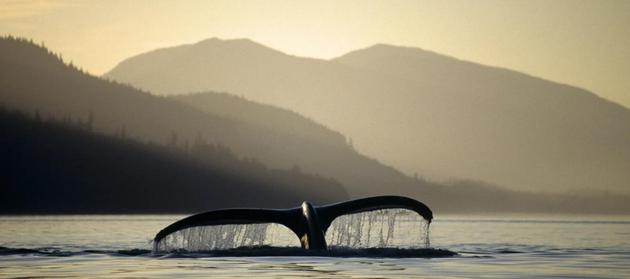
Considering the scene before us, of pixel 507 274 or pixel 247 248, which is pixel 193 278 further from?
pixel 247 248

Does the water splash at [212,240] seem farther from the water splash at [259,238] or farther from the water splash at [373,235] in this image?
the water splash at [373,235]

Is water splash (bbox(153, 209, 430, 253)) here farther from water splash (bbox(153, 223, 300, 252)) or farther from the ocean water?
the ocean water

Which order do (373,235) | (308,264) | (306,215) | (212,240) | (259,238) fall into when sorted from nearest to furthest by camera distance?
(308,264) → (306,215) → (259,238) → (212,240) → (373,235)

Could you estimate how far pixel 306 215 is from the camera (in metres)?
32.7

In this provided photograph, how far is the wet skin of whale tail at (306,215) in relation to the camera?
100 feet

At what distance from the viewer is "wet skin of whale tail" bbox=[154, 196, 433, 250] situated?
30.5m

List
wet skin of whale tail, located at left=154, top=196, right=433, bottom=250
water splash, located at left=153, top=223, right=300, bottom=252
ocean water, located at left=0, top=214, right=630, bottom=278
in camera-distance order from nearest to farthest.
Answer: ocean water, located at left=0, top=214, right=630, bottom=278 → wet skin of whale tail, located at left=154, top=196, right=433, bottom=250 → water splash, located at left=153, top=223, right=300, bottom=252

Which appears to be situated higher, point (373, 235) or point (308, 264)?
point (373, 235)

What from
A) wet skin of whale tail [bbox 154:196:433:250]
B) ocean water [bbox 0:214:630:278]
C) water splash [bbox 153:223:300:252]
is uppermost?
wet skin of whale tail [bbox 154:196:433:250]

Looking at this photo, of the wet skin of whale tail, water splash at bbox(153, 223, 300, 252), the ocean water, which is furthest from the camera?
water splash at bbox(153, 223, 300, 252)

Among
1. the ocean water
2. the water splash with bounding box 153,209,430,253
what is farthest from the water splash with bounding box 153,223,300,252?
the ocean water

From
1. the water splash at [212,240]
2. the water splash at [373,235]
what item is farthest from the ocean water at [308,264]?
the water splash at [373,235]

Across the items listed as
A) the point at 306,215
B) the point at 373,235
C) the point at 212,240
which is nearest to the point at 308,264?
the point at 306,215

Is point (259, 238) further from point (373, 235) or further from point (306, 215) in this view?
point (373, 235)
